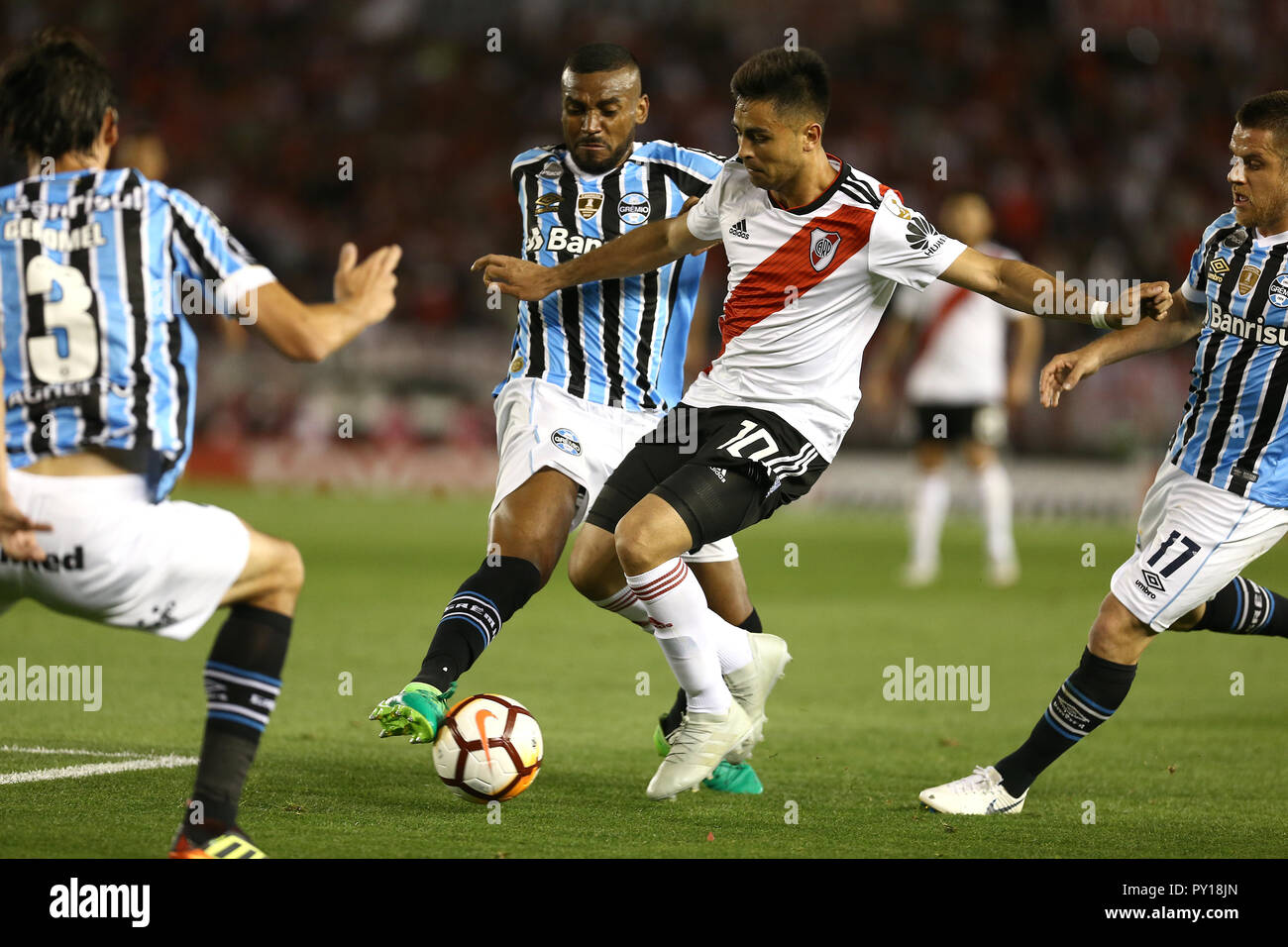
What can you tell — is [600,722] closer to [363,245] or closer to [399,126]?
[363,245]

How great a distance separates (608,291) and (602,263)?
1.15ft

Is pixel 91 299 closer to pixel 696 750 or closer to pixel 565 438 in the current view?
pixel 565 438

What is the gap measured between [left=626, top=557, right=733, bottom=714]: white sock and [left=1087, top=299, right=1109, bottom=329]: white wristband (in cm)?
150

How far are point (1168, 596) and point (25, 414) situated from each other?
3393 mm

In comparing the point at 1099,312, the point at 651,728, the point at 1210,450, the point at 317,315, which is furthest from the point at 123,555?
the point at 651,728

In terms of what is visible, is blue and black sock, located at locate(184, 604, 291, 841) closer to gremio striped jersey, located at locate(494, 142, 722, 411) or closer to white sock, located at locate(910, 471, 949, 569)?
gremio striped jersey, located at locate(494, 142, 722, 411)

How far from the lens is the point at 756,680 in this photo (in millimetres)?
5613

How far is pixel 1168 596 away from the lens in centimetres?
501

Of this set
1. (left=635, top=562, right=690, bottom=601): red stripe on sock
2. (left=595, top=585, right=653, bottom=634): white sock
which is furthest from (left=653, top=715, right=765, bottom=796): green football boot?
(left=635, top=562, right=690, bottom=601): red stripe on sock

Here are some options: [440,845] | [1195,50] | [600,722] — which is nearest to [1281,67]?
[1195,50]

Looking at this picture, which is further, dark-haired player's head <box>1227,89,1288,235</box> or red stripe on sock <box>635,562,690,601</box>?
red stripe on sock <box>635,562,690,601</box>

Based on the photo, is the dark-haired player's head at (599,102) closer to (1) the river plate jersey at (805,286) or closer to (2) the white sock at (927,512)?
(1) the river plate jersey at (805,286)

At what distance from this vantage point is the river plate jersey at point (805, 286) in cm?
508

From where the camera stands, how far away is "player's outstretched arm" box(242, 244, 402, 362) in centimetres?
383
